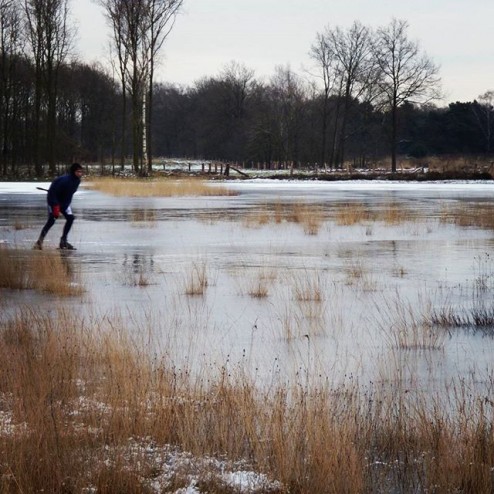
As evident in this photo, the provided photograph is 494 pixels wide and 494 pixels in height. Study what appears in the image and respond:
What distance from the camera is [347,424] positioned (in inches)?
223

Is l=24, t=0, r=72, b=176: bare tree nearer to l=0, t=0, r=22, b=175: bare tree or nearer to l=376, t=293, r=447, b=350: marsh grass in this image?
l=0, t=0, r=22, b=175: bare tree

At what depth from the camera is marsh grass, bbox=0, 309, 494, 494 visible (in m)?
4.96

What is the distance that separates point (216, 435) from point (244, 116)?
107 metres

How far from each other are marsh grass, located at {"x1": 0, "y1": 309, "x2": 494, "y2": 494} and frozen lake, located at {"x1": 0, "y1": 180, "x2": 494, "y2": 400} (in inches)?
25.7

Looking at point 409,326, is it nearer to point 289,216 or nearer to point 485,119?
point 289,216

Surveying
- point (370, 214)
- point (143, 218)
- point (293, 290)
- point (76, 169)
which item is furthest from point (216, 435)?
point (370, 214)

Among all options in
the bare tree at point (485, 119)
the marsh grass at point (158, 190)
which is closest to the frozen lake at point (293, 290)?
the marsh grass at point (158, 190)

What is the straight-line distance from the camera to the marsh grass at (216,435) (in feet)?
16.3

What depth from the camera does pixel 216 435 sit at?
5.57 metres

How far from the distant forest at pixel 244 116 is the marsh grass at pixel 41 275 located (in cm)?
4155

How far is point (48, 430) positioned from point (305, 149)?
83221mm

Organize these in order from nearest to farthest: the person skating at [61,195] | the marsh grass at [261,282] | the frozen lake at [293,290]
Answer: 1. the frozen lake at [293,290]
2. the marsh grass at [261,282]
3. the person skating at [61,195]

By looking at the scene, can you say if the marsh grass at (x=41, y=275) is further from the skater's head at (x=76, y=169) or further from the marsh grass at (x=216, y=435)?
the marsh grass at (x=216, y=435)

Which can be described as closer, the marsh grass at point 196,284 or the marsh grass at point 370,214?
the marsh grass at point 196,284
